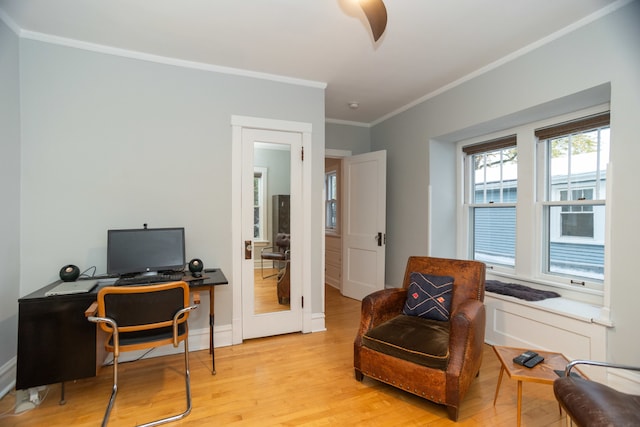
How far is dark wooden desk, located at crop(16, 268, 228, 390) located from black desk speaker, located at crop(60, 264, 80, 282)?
0.80 ft

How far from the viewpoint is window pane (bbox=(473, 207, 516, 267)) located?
10.8 feet

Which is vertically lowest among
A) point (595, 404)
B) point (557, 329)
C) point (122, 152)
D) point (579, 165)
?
point (557, 329)

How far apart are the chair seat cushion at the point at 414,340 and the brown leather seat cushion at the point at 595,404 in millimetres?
611

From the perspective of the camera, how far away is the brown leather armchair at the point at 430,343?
1906mm

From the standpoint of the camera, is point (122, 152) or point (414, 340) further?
point (122, 152)

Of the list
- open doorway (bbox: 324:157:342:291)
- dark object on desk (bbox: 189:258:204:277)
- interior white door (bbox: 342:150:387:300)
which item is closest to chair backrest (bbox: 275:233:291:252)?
dark object on desk (bbox: 189:258:204:277)

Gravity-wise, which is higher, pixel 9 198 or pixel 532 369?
pixel 9 198

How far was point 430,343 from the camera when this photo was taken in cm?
201

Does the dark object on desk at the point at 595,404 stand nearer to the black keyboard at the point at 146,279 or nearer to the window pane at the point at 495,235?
the window pane at the point at 495,235

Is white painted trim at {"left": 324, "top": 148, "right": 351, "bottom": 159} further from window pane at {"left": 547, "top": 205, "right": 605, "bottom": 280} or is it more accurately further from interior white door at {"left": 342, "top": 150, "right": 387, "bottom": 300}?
window pane at {"left": 547, "top": 205, "right": 605, "bottom": 280}

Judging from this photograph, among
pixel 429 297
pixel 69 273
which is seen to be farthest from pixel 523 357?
pixel 69 273

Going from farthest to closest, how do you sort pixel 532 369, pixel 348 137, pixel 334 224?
pixel 334 224
pixel 348 137
pixel 532 369

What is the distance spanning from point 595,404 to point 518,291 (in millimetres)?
1674

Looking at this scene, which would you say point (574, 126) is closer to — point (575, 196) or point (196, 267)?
point (575, 196)
